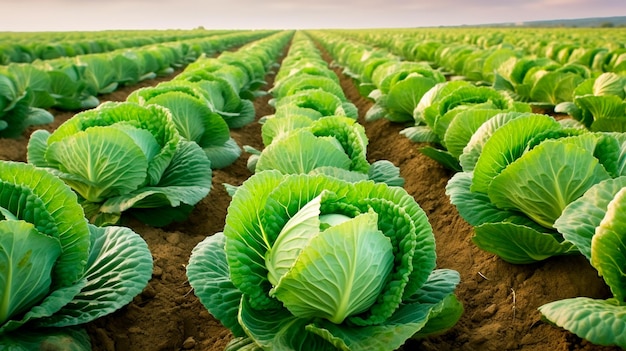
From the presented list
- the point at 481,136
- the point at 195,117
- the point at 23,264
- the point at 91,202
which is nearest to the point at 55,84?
the point at 195,117

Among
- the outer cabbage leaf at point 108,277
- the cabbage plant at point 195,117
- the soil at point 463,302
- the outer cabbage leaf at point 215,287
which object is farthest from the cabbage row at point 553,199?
the cabbage plant at point 195,117

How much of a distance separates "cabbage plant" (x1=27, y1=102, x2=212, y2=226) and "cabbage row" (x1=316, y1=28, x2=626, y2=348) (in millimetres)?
2011

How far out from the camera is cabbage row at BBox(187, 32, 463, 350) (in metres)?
1.98

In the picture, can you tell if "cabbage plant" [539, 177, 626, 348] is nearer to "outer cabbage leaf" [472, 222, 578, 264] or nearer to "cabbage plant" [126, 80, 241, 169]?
"outer cabbage leaf" [472, 222, 578, 264]

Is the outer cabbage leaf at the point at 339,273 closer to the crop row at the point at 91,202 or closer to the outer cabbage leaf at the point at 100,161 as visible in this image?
the crop row at the point at 91,202

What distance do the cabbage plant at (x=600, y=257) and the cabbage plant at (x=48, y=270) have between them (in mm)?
1904

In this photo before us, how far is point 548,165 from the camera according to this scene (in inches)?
109

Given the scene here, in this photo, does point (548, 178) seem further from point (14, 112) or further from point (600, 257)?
point (14, 112)

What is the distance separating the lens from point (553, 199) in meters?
2.91

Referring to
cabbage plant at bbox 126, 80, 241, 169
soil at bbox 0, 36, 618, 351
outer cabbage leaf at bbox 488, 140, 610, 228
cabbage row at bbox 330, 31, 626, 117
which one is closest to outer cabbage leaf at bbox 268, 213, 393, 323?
soil at bbox 0, 36, 618, 351

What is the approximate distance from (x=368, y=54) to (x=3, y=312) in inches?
436

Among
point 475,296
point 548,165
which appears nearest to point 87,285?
point 475,296

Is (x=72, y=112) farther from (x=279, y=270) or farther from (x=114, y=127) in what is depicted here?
(x=279, y=270)

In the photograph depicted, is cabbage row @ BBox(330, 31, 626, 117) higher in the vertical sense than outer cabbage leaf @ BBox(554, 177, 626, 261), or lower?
lower
